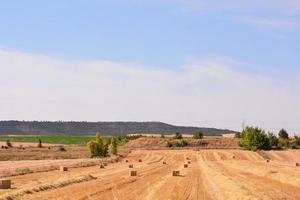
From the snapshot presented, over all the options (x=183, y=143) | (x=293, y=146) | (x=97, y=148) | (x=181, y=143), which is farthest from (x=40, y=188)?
(x=183, y=143)

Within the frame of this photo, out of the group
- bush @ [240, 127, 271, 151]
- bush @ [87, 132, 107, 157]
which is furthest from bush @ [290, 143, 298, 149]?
bush @ [87, 132, 107, 157]

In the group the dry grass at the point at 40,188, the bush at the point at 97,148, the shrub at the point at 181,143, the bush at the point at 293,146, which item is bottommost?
the dry grass at the point at 40,188

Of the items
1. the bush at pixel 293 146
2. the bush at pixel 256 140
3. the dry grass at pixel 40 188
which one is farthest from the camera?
the bush at pixel 293 146

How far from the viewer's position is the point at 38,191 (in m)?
32.2

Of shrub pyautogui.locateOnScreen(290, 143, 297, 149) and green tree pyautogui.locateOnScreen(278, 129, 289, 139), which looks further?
green tree pyautogui.locateOnScreen(278, 129, 289, 139)

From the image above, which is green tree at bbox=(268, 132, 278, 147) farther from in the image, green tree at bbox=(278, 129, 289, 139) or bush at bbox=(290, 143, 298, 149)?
green tree at bbox=(278, 129, 289, 139)

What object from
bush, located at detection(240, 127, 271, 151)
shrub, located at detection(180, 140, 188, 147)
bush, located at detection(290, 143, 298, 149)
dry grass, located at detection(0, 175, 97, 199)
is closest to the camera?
dry grass, located at detection(0, 175, 97, 199)

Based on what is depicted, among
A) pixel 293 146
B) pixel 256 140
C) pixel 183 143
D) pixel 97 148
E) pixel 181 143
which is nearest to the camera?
pixel 97 148

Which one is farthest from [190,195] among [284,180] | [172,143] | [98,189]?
[172,143]

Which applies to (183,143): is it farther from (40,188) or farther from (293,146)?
(40,188)

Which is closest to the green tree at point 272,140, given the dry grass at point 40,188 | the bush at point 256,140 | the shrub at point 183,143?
the bush at point 256,140

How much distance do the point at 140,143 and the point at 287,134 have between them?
147 ft

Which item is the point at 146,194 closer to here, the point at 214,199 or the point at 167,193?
the point at 167,193

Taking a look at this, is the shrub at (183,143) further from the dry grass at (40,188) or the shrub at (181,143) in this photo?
the dry grass at (40,188)
